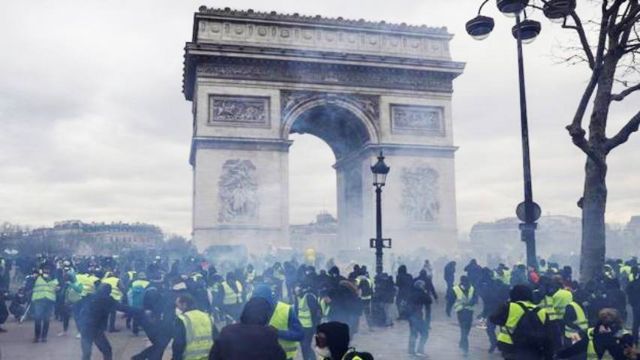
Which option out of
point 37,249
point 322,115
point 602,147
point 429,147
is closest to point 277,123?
point 322,115

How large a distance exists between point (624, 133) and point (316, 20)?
2064 centimetres

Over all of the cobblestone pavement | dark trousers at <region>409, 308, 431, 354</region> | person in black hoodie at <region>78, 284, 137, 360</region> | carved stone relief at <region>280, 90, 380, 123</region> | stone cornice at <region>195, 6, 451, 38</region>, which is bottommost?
the cobblestone pavement

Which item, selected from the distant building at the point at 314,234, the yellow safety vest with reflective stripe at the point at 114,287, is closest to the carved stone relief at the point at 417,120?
the yellow safety vest with reflective stripe at the point at 114,287

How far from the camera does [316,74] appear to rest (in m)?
29.9

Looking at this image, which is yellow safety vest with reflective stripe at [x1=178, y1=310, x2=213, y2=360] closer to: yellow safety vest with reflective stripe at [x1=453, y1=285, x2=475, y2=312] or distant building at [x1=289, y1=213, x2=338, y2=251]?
yellow safety vest with reflective stripe at [x1=453, y1=285, x2=475, y2=312]

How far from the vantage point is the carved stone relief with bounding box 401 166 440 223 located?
98.7 ft

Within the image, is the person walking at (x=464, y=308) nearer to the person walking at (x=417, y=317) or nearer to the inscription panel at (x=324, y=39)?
the person walking at (x=417, y=317)

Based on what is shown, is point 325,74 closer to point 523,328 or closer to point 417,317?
point 417,317

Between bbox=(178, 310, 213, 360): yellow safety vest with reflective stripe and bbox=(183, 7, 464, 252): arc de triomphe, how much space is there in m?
22.3

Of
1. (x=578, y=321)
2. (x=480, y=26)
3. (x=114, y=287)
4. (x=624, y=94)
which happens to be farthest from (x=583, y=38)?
(x=114, y=287)

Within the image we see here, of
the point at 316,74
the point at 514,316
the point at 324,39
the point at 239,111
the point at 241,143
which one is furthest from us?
the point at 324,39

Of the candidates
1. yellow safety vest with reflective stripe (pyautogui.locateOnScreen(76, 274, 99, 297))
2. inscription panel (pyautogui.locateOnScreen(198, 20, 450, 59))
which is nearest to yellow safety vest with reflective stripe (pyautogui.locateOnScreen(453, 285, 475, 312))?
yellow safety vest with reflective stripe (pyautogui.locateOnScreen(76, 274, 99, 297))

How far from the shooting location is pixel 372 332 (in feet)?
42.3

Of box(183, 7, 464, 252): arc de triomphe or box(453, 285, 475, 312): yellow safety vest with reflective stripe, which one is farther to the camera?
box(183, 7, 464, 252): arc de triomphe
